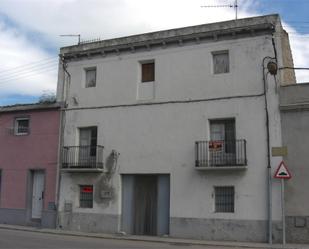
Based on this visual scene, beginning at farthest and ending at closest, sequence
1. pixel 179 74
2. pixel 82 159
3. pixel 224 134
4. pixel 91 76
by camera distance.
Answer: pixel 91 76 < pixel 82 159 < pixel 179 74 < pixel 224 134

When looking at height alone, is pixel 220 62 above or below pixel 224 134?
above

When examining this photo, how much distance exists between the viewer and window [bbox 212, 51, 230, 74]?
18.9m

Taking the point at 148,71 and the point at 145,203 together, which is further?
the point at 148,71

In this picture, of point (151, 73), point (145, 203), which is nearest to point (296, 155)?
point (145, 203)

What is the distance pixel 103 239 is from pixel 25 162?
267 inches

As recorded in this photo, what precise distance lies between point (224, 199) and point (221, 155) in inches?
66.3

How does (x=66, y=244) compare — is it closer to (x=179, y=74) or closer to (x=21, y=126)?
(x=179, y=74)

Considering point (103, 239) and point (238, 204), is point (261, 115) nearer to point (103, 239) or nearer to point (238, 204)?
point (238, 204)

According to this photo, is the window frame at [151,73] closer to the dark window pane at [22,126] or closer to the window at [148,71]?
the window at [148,71]

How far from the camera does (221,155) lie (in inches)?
709

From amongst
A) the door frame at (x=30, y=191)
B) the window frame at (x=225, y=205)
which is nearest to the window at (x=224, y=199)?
the window frame at (x=225, y=205)

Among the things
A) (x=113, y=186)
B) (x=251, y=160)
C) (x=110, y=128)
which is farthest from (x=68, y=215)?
(x=251, y=160)

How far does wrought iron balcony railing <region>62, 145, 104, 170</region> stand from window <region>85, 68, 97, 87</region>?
3021 millimetres

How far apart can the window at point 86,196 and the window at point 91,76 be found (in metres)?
4.65
